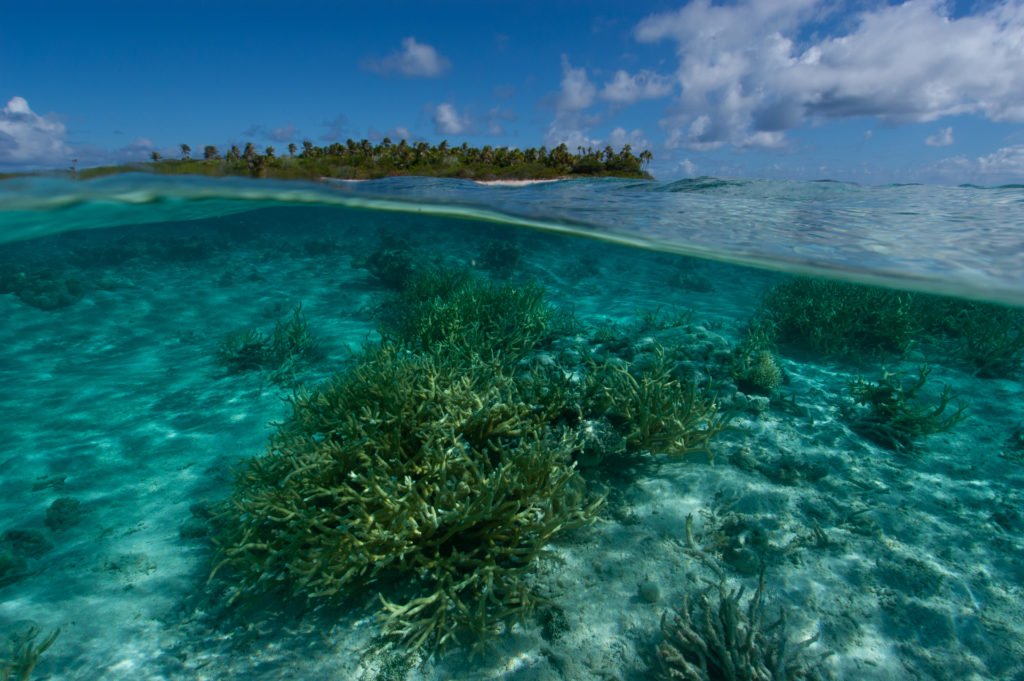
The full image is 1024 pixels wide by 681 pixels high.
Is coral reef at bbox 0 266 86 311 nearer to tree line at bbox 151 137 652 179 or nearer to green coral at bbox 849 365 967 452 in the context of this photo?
tree line at bbox 151 137 652 179

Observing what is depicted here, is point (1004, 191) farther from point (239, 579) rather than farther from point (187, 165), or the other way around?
point (187, 165)

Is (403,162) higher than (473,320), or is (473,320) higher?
(403,162)

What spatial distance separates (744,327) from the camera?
35.1 ft

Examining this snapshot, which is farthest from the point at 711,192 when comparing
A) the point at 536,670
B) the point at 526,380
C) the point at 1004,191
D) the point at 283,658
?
the point at 283,658

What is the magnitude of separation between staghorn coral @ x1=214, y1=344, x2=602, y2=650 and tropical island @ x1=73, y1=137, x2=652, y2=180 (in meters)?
9.08

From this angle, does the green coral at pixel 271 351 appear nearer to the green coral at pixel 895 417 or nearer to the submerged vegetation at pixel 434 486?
the submerged vegetation at pixel 434 486

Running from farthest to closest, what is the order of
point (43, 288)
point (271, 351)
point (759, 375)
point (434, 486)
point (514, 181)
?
point (514, 181), point (43, 288), point (271, 351), point (759, 375), point (434, 486)

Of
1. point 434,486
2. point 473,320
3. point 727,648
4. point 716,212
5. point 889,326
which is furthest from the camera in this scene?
point 716,212

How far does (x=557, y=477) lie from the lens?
4090 mm

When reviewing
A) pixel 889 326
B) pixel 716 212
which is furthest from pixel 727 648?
pixel 716 212

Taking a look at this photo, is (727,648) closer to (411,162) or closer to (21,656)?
(21,656)

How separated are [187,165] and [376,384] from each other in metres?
9.31

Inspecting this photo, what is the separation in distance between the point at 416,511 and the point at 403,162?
39.4 ft

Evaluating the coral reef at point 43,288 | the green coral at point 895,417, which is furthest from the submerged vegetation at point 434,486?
the coral reef at point 43,288
